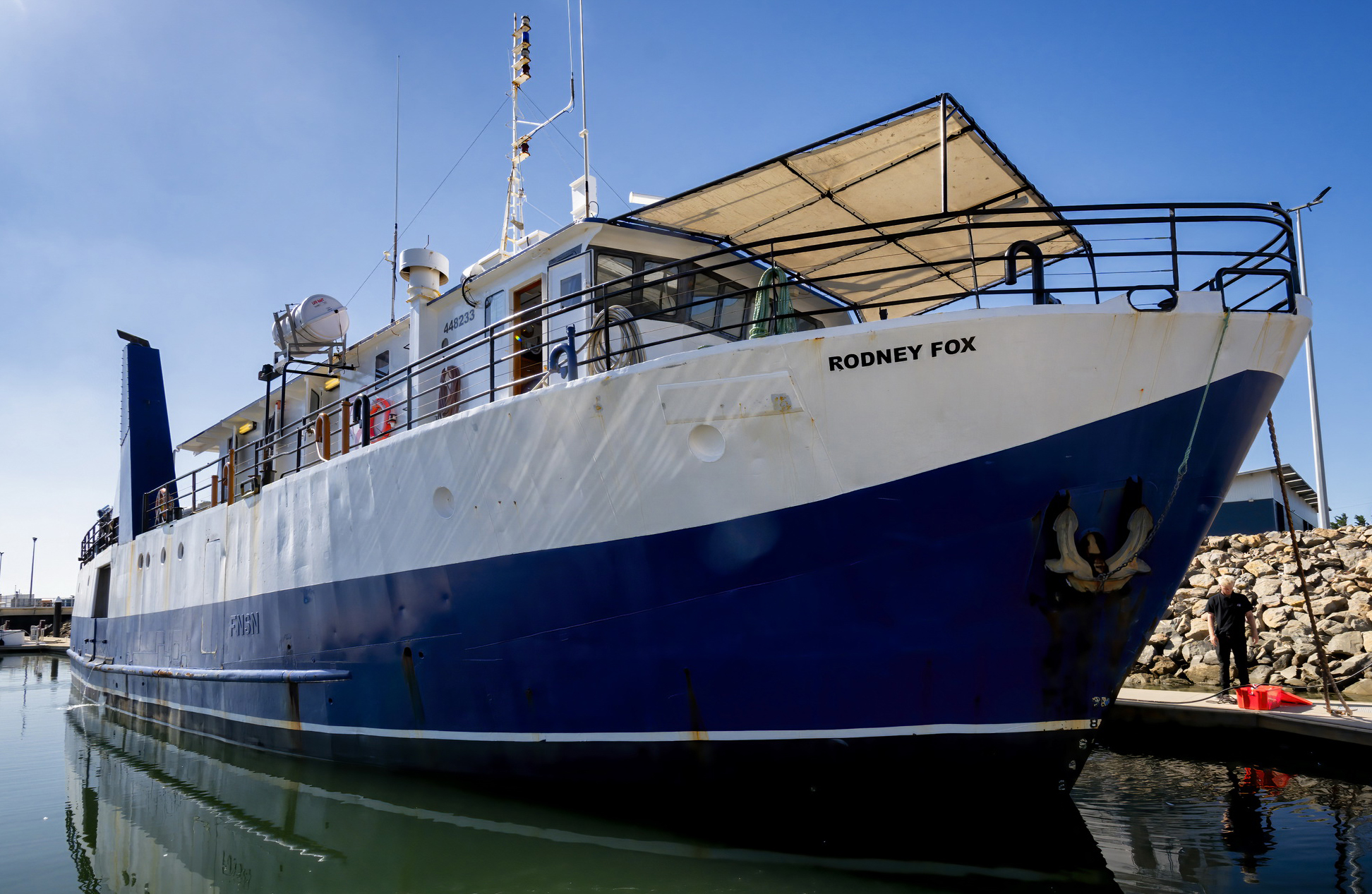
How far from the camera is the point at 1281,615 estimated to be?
1209 cm

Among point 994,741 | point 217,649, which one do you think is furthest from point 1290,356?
point 217,649

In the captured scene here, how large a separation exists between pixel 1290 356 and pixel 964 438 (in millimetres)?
2312

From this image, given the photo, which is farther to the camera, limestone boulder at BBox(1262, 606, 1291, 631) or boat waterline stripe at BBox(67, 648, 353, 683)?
limestone boulder at BBox(1262, 606, 1291, 631)

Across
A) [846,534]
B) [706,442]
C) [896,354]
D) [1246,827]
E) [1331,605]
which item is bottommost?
[1246,827]

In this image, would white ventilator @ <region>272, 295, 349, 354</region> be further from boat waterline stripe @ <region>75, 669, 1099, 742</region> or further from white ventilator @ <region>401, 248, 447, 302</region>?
boat waterline stripe @ <region>75, 669, 1099, 742</region>

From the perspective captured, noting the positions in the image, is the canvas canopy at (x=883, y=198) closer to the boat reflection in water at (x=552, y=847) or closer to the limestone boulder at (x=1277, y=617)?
the boat reflection in water at (x=552, y=847)

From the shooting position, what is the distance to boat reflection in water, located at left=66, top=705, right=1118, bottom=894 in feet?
16.5

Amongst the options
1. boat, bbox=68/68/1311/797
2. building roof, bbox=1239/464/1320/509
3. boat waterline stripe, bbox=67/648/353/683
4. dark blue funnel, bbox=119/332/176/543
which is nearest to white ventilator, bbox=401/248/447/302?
boat, bbox=68/68/1311/797

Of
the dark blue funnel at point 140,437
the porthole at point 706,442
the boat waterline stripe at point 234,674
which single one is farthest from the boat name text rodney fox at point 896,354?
the dark blue funnel at point 140,437

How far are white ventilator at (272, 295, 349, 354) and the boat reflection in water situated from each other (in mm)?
6156

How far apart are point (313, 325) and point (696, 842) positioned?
346 inches

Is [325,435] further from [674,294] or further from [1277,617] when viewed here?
[1277,617]

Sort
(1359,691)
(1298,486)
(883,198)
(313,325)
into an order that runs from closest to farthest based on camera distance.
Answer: (883,198)
(1359,691)
(313,325)
(1298,486)

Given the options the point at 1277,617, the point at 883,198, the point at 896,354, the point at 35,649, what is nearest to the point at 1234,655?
the point at 1277,617
